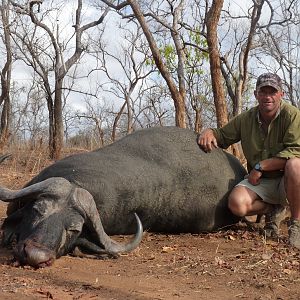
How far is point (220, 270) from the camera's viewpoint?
152 inches

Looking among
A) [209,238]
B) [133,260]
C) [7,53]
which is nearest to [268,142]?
[209,238]

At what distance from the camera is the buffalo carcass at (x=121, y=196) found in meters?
4.04

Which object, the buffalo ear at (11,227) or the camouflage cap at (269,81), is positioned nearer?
the buffalo ear at (11,227)

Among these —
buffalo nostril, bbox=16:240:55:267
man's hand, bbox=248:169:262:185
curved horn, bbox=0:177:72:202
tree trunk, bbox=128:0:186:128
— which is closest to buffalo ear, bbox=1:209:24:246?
curved horn, bbox=0:177:72:202

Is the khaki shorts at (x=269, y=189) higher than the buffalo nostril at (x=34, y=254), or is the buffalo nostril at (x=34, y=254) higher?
the khaki shorts at (x=269, y=189)

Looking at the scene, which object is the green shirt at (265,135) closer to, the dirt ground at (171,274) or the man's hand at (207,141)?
the man's hand at (207,141)

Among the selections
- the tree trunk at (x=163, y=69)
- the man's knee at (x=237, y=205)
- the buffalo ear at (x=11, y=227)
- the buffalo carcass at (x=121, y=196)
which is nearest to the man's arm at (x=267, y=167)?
the man's knee at (x=237, y=205)

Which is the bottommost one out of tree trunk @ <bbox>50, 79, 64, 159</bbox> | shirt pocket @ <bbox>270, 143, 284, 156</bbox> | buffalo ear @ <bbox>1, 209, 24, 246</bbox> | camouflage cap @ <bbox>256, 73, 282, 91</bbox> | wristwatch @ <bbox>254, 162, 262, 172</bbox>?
buffalo ear @ <bbox>1, 209, 24, 246</bbox>

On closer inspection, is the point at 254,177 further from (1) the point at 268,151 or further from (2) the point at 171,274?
(2) the point at 171,274

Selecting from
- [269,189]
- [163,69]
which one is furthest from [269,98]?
[163,69]

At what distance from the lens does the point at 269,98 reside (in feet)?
16.5

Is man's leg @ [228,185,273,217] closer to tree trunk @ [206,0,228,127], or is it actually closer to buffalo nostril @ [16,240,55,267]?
buffalo nostril @ [16,240,55,267]

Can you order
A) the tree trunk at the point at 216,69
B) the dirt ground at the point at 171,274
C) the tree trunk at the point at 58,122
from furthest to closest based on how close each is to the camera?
the tree trunk at the point at 58,122, the tree trunk at the point at 216,69, the dirt ground at the point at 171,274

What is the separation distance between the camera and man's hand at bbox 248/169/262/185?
5180 mm
